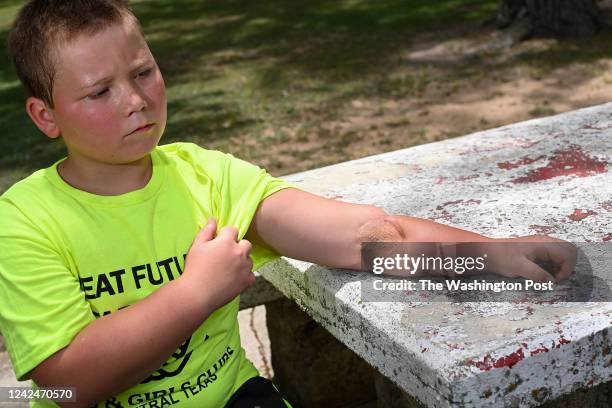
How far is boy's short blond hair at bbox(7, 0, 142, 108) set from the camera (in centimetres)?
153

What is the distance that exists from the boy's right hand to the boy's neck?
0.59 ft

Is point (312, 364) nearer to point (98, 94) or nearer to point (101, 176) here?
point (101, 176)

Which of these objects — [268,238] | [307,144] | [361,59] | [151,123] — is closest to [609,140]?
[268,238]

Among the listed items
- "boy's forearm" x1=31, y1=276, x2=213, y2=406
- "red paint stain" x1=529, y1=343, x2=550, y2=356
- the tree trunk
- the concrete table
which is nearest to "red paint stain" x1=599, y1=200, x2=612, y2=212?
the concrete table

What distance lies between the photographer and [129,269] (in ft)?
5.19

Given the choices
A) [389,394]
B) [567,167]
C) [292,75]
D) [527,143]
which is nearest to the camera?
[389,394]

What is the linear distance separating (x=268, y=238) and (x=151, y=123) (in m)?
0.36

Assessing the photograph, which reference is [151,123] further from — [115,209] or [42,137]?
[42,137]

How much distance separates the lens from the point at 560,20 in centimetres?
711

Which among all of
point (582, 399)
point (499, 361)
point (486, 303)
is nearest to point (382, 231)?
point (486, 303)

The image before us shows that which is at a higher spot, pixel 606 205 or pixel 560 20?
pixel 606 205

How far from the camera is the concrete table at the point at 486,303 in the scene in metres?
1.37

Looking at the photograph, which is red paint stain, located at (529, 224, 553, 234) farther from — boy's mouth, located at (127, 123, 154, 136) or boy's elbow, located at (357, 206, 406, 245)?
boy's mouth, located at (127, 123, 154, 136)

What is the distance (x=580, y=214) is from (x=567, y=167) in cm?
34
